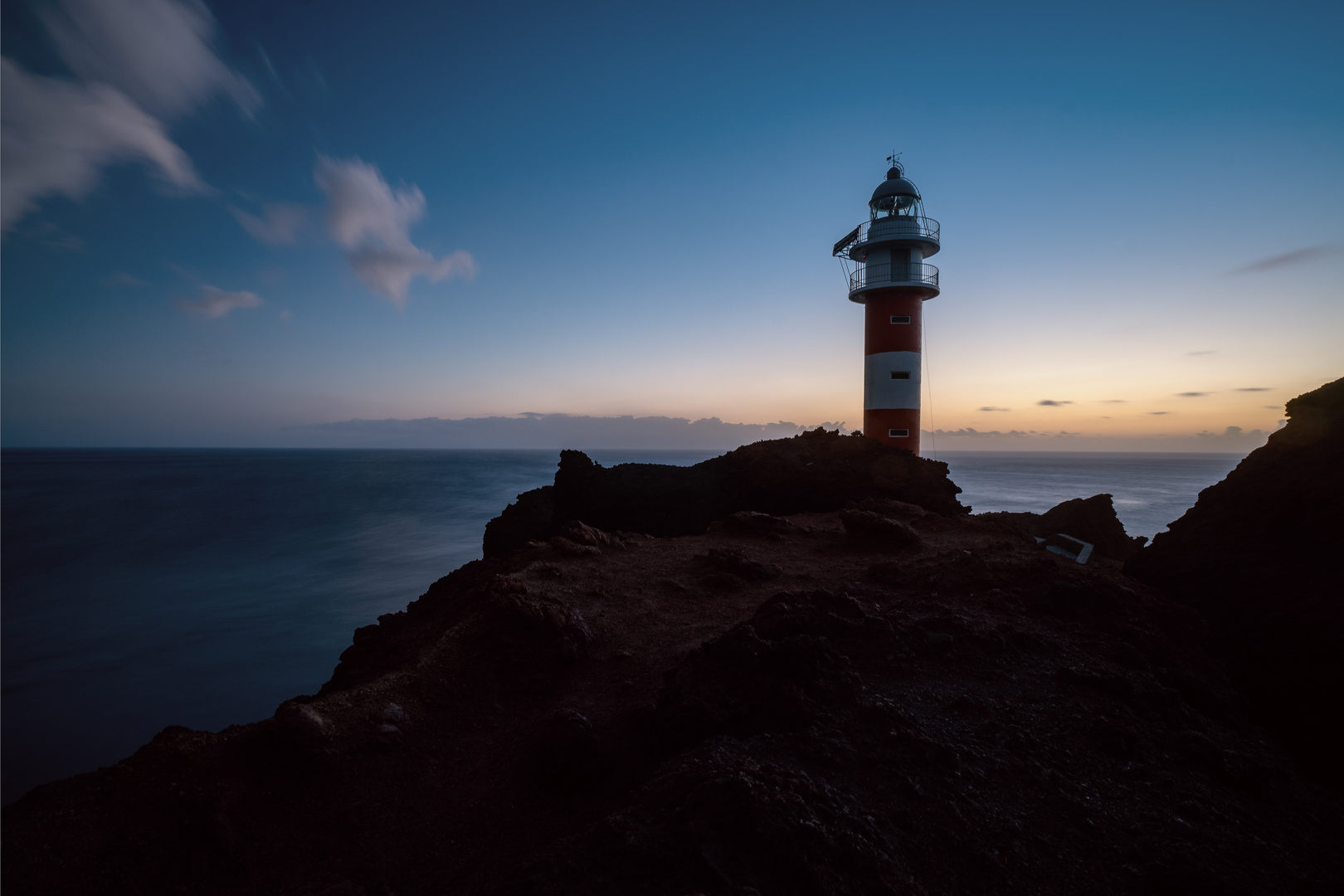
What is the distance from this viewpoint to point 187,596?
19797 mm

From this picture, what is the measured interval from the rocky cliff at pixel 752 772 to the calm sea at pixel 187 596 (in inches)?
405

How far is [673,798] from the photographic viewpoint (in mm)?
2730

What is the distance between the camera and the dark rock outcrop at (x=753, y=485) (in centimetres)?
1340

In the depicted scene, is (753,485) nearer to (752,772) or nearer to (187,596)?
(752,772)

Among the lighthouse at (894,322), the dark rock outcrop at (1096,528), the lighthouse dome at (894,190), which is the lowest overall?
the dark rock outcrop at (1096,528)

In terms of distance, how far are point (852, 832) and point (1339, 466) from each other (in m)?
6.71

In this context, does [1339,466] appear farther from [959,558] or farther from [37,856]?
[37,856]

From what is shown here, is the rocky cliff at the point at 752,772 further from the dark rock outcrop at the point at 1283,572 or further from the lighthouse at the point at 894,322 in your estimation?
the lighthouse at the point at 894,322

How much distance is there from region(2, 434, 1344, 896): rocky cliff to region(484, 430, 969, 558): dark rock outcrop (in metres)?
7.45

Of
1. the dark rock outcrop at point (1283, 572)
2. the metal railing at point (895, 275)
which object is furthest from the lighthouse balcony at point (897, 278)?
the dark rock outcrop at point (1283, 572)

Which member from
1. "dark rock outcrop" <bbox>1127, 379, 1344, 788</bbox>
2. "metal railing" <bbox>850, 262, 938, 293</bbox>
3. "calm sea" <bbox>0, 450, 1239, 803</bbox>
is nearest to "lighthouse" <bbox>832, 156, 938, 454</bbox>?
"metal railing" <bbox>850, 262, 938, 293</bbox>

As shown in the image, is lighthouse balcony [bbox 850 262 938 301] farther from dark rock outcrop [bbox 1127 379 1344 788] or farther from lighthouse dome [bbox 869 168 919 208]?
dark rock outcrop [bbox 1127 379 1344 788]

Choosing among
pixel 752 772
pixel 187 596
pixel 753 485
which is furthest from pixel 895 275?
pixel 187 596

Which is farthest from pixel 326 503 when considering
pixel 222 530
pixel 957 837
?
pixel 957 837
